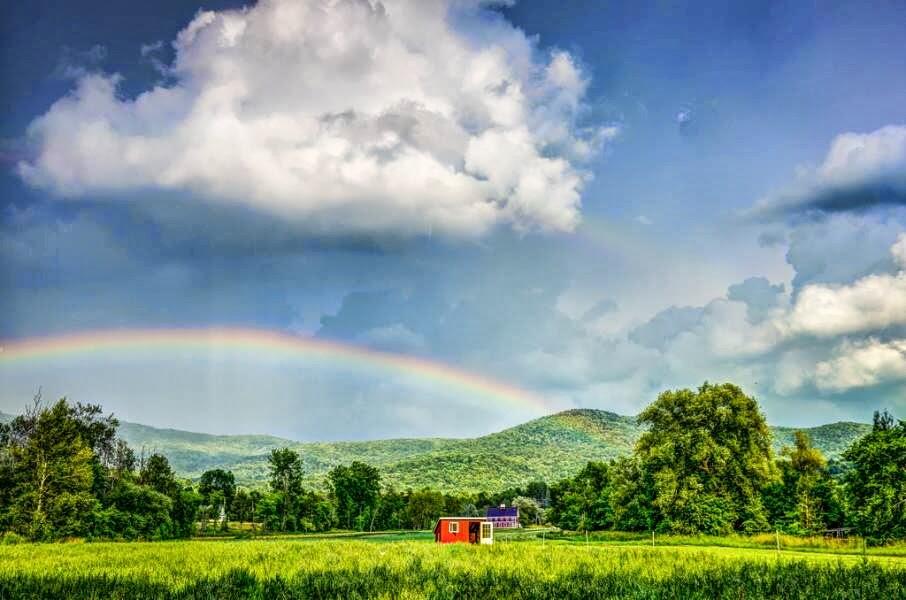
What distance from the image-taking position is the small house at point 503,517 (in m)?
142

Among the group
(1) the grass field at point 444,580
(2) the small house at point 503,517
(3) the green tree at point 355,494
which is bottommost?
(2) the small house at point 503,517

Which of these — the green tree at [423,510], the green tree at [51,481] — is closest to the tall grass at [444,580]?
the green tree at [51,481]

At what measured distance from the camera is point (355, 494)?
12925cm

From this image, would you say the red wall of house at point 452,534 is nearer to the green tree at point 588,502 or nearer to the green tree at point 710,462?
the green tree at point 710,462

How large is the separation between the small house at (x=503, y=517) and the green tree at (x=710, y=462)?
8015cm

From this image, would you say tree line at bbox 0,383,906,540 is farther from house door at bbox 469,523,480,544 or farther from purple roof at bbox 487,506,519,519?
purple roof at bbox 487,506,519,519

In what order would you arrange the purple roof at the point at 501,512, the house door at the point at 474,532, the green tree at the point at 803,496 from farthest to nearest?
1. the purple roof at the point at 501,512
2. the house door at the point at 474,532
3. the green tree at the point at 803,496

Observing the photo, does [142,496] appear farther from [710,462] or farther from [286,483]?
[710,462]

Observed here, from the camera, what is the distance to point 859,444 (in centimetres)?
4828

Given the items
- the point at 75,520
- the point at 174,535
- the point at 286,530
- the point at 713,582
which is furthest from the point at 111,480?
the point at 713,582

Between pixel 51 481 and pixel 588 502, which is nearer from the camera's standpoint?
pixel 51 481

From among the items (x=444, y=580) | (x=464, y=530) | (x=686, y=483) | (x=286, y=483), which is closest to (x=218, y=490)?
(x=286, y=483)

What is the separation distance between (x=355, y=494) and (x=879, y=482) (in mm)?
101224

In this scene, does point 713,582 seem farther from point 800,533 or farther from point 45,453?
point 45,453
